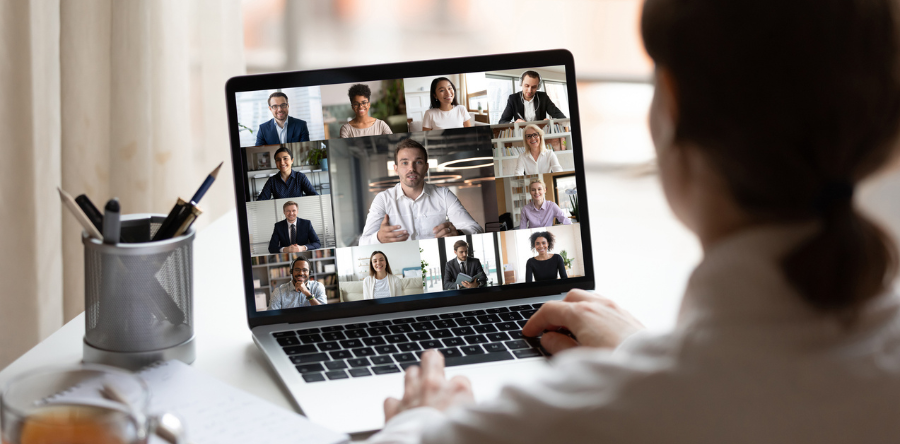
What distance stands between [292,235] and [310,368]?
0.58 feet

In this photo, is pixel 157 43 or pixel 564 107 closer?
pixel 564 107

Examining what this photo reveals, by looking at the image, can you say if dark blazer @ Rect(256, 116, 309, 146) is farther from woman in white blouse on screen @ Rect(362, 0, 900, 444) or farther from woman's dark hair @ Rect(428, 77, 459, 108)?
woman in white blouse on screen @ Rect(362, 0, 900, 444)

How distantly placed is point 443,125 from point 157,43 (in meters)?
1.34

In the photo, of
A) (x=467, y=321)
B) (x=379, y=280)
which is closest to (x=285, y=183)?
(x=379, y=280)

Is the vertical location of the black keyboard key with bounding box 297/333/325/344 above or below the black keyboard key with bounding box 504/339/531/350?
above

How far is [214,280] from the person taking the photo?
1.02 metres

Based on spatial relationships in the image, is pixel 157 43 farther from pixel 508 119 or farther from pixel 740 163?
pixel 740 163

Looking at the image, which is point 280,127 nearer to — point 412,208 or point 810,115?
point 412,208

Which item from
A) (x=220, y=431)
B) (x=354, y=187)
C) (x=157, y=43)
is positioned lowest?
(x=220, y=431)

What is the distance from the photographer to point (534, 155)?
2.90ft

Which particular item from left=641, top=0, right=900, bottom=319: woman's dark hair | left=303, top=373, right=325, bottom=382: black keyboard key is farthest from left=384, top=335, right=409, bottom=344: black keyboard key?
left=641, top=0, right=900, bottom=319: woman's dark hair

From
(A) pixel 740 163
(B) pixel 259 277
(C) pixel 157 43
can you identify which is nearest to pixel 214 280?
(B) pixel 259 277

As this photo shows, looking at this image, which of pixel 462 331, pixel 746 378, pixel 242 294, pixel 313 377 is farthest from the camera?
pixel 242 294

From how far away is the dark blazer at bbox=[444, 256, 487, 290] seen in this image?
2.87 feet
